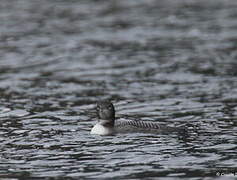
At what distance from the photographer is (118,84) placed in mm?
21469

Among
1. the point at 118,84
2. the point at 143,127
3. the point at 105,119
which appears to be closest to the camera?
the point at 143,127

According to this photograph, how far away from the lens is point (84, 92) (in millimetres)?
20578

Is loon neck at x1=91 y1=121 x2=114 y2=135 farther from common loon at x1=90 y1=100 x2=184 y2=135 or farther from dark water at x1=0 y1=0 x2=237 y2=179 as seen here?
dark water at x1=0 y1=0 x2=237 y2=179

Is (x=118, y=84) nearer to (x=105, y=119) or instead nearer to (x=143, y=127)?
(x=105, y=119)

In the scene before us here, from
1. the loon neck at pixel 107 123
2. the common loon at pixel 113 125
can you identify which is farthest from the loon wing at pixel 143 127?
the loon neck at pixel 107 123

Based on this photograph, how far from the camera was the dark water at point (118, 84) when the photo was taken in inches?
521

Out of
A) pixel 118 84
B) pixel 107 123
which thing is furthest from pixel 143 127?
pixel 118 84

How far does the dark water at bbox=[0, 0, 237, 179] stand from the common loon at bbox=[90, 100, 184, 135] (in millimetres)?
175

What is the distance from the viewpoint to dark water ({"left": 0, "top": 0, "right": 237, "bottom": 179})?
1323 cm

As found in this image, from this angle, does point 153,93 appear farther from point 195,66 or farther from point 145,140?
point 145,140

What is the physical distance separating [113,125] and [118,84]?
5924 millimetres

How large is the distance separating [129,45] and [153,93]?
7350mm

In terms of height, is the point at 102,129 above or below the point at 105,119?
below

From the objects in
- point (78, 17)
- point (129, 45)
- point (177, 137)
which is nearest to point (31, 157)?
point (177, 137)
